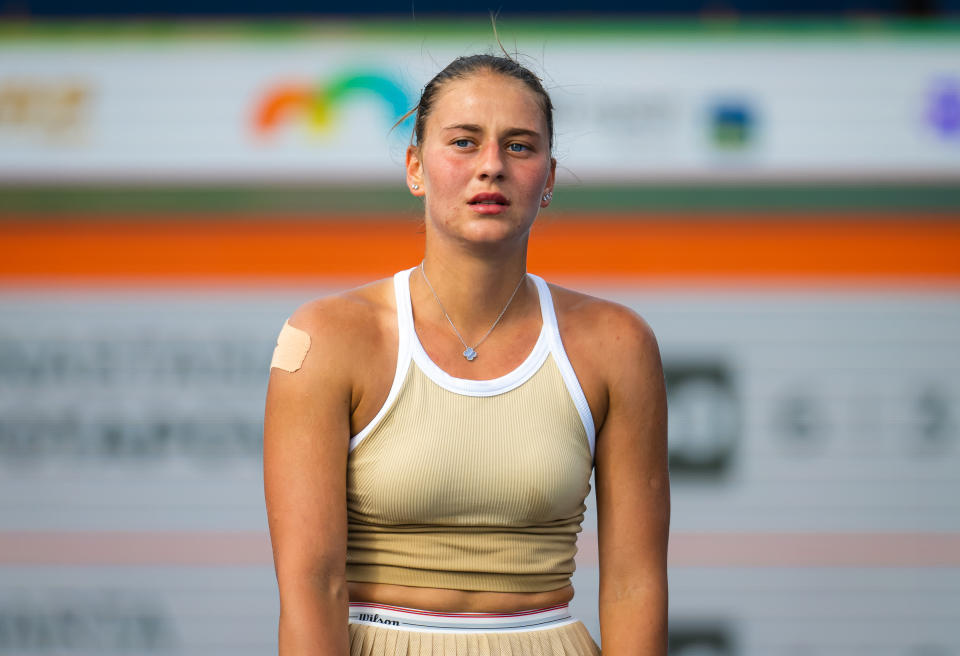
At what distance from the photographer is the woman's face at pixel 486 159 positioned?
5.68 feet

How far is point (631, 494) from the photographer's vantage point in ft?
5.96

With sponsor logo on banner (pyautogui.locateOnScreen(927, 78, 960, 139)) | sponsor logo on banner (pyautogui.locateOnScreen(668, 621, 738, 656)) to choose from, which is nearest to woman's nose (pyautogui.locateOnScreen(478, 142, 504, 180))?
sponsor logo on banner (pyautogui.locateOnScreen(668, 621, 738, 656))

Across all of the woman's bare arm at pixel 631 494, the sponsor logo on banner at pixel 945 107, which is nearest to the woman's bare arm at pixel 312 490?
the woman's bare arm at pixel 631 494

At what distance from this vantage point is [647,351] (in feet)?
6.05

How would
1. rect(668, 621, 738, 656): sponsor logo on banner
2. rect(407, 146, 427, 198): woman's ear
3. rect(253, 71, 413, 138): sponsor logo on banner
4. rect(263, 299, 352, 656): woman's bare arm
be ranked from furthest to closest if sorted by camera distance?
rect(253, 71, 413, 138): sponsor logo on banner → rect(668, 621, 738, 656): sponsor logo on banner → rect(407, 146, 427, 198): woman's ear → rect(263, 299, 352, 656): woman's bare arm

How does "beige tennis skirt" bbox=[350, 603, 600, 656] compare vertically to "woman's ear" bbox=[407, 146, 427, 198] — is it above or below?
below

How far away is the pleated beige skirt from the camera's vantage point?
5.52 ft

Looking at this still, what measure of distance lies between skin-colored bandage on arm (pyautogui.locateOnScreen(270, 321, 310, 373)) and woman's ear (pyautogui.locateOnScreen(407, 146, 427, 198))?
1.04ft

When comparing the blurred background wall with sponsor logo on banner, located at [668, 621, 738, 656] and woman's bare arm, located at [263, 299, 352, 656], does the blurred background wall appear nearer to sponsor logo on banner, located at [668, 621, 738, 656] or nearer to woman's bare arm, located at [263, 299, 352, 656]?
sponsor logo on banner, located at [668, 621, 738, 656]

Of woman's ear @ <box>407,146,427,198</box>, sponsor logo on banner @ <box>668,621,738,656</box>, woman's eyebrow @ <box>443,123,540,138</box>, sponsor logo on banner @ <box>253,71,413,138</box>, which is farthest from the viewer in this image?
sponsor logo on banner @ <box>253,71,413,138</box>

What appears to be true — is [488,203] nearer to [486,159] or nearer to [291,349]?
[486,159]

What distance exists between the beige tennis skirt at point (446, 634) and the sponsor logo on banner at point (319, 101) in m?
3.04

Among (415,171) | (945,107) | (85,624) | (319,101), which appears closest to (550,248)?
(319,101)

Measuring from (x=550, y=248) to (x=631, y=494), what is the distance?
2735 millimetres
